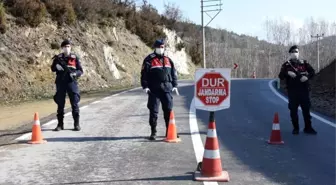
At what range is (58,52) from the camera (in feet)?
86.0

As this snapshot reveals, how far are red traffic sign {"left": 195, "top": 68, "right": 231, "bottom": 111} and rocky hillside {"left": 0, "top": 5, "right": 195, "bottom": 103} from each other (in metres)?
14.5

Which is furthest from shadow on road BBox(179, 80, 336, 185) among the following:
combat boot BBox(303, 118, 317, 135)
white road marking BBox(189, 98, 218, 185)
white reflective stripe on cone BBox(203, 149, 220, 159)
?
white reflective stripe on cone BBox(203, 149, 220, 159)

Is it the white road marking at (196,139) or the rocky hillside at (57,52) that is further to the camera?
the rocky hillside at (57,52)

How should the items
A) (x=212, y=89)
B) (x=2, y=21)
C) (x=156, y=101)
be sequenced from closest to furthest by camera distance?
(x=212, y=89)
(x=156, y=101)
(x=2, y=21)

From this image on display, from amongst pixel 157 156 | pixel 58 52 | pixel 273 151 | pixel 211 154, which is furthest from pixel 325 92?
pixel 58 52

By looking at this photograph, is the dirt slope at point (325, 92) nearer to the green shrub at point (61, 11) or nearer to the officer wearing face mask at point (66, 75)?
the officer wearing face mask at point (66, 75)

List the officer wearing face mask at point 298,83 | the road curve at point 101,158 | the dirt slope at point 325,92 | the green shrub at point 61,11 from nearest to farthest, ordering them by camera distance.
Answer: the road curve at point 101,158
the officer wearing face mask at point 298,83
the dirt slope at point 325,92
the green shrub at point 61,11

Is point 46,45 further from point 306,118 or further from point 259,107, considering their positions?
point 306,118

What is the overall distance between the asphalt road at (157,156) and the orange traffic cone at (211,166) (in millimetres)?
139

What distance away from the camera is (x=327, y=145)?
324 inches

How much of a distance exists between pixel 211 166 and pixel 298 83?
434cm

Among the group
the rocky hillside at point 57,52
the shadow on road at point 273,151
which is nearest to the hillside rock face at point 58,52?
the rocky hillside at point 57,52

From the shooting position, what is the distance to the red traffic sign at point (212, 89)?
20.2ft

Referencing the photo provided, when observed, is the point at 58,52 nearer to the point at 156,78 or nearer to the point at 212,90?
the point at 156,78
